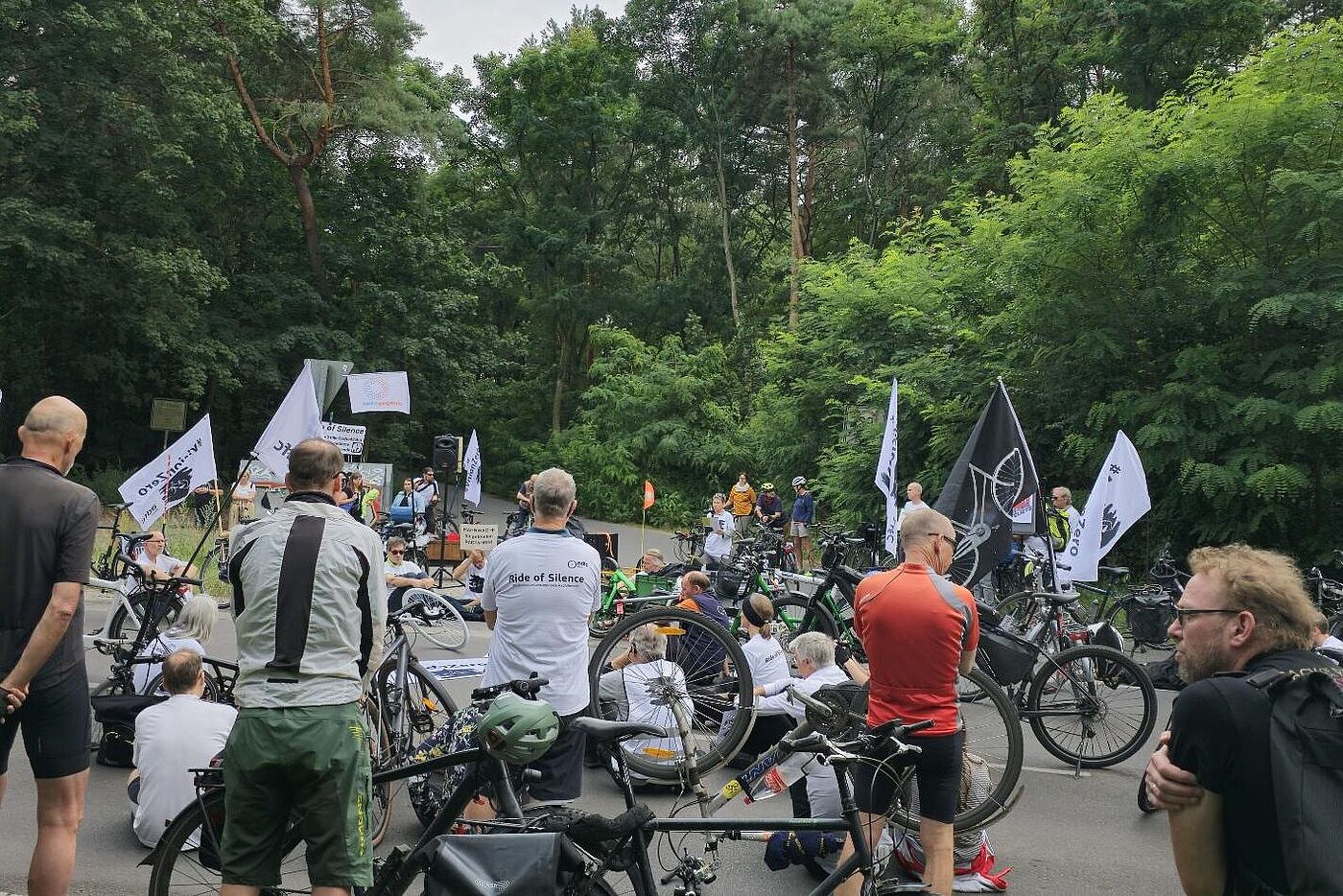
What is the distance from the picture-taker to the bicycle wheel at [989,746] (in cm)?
508

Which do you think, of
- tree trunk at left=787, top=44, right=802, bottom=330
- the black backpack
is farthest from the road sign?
the black backpack

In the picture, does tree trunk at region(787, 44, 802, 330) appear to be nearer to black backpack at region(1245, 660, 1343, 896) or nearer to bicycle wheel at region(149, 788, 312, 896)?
bicycle wheel at region(149, 788, 312, 896)

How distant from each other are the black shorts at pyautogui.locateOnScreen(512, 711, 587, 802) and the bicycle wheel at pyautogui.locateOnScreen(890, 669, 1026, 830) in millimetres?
1326

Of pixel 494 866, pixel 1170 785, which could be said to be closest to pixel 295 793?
pixel 494 866

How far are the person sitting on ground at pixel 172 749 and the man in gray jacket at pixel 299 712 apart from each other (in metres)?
1.92

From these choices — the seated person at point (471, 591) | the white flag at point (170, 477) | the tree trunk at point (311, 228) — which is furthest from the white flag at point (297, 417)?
the tree trunk at point (311, 228)

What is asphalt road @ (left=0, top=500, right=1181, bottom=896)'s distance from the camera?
5004mm

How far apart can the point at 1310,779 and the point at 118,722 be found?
640 centimetres

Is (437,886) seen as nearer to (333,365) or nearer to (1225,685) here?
(1225,685)

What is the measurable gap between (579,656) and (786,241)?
3756cm

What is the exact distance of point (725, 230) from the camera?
3903 centimetres

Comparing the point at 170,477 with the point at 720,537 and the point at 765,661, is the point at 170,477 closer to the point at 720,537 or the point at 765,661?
the point at 765,661

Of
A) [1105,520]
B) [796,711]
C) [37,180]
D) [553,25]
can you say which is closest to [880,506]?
[1105,520]

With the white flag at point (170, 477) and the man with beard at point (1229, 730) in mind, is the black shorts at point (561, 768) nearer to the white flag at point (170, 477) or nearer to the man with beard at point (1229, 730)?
the man with beard at point (1229, 730)
